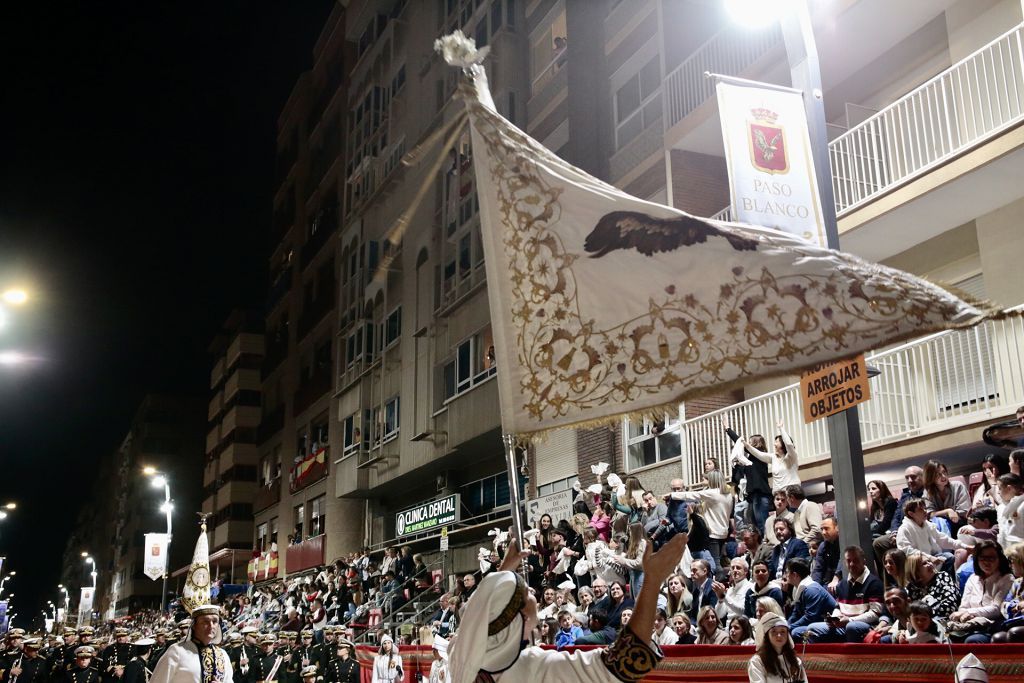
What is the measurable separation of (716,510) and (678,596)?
230 cm

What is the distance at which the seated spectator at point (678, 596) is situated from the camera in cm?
1245

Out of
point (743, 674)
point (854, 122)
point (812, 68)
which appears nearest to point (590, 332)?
point (743, 674)

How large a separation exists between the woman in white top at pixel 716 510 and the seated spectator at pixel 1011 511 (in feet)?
17.7

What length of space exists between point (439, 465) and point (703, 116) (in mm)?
15832

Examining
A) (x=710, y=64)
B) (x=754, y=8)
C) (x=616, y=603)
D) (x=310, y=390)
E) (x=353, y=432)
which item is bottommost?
(x=616, y=603)

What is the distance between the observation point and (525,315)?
15.8 ft

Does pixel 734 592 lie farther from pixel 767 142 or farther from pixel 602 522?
pixel 767 142

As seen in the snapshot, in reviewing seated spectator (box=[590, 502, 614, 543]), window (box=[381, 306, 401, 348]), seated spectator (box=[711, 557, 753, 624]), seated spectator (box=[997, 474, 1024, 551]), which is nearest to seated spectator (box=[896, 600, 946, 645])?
seated spectator (box=[997, 474, 1024, 551])

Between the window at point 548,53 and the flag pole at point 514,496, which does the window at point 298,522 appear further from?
the flag pole at point 514,496

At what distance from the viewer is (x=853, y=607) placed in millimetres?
9602

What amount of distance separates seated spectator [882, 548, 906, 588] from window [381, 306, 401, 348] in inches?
1051

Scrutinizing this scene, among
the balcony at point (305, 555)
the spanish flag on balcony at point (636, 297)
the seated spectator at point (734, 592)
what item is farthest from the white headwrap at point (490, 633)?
the balcony at point (305, 555)

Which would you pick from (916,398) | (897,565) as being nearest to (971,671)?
(897,565)

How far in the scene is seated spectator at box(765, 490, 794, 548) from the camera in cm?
1212
